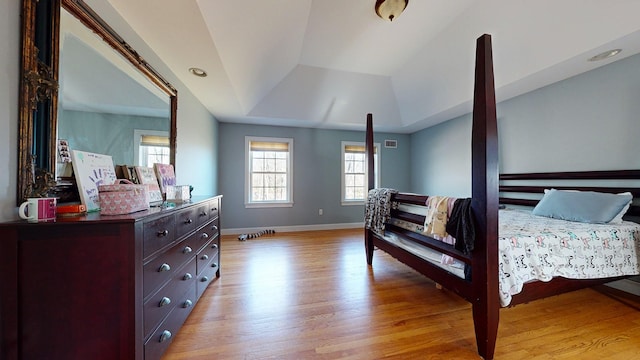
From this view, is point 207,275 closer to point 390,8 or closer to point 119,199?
point 119,199

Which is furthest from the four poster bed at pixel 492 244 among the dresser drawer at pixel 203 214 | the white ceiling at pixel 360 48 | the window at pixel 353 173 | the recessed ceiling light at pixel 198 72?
the window at pixel 353 173

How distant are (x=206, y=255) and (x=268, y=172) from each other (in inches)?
112

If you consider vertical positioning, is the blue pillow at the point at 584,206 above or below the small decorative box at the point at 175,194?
below

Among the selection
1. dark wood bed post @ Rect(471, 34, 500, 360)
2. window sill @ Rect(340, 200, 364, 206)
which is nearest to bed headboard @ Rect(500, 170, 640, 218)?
dark wood bed post @ Rect(471, 34, 500, 360)

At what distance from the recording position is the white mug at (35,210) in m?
0.92

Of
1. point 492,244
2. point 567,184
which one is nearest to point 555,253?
point 492,244

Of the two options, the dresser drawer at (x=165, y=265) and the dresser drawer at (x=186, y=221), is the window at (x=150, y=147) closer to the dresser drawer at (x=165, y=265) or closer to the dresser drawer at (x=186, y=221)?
the dresser drawer at (x=186, y=221)

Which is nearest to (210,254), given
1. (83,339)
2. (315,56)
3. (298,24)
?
(83,339)

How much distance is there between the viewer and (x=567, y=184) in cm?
263

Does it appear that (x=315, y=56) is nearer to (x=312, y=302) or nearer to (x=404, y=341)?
(x=312, y=302)

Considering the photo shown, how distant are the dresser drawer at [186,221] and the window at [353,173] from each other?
12.0ft

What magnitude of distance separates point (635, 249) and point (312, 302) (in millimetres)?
2776

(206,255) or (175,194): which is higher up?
(175,194)

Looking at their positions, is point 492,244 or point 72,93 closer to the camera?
point 72,93
